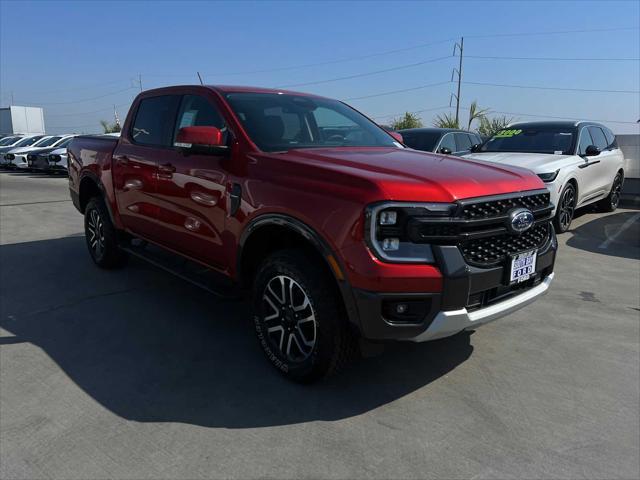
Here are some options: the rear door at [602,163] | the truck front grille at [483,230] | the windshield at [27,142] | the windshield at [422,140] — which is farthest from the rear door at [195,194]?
the windshield at [27,142]

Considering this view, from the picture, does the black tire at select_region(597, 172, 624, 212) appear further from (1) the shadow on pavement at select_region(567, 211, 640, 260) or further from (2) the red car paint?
(2) the red car paint

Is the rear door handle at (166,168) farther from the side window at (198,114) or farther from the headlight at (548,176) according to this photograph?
the headlight at (548,176)

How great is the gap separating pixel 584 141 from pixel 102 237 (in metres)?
7.50

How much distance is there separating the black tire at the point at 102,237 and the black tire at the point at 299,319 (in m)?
2.71

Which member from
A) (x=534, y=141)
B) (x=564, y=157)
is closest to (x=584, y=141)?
(x=534, y=141)

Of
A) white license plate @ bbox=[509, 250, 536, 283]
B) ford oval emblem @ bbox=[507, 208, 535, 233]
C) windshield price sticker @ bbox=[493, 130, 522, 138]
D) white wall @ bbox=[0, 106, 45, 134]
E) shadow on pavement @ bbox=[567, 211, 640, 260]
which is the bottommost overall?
shadow on pavement @ bbox=[567, 211, 640, 260]

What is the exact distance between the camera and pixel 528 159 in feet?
25.2

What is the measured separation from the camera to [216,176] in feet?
11.9

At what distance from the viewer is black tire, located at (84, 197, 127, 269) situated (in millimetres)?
5473

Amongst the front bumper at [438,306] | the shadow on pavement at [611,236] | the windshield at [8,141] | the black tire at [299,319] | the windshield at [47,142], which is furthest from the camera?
the windshield at [8,141]

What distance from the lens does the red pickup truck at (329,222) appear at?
268 cm

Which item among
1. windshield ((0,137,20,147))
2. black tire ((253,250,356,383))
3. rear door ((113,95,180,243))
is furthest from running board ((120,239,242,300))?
windshield ((0,137,20,147))

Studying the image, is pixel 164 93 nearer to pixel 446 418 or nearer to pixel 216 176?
pixel 216 176

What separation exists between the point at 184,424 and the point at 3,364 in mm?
1617
